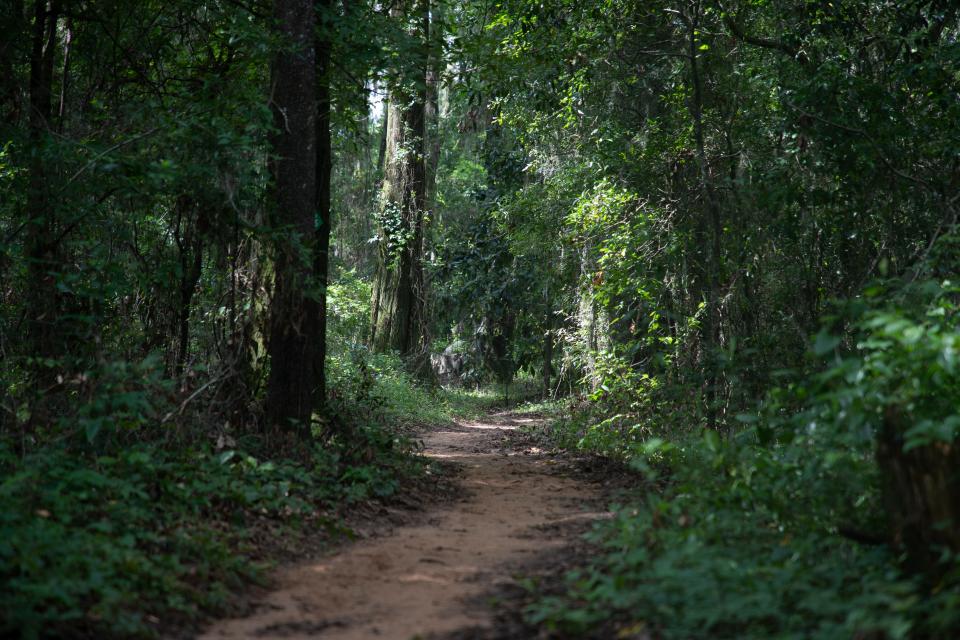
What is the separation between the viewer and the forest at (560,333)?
4.66 metres

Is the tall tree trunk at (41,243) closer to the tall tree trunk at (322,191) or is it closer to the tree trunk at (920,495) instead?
the tall tree trunk at (322,191)

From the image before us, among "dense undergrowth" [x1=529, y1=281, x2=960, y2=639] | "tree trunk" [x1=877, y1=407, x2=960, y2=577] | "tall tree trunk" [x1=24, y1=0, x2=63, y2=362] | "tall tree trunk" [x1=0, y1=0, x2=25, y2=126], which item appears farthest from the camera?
"tall tree trunk" [x1=0, y1=0, x2=25, y2=126]

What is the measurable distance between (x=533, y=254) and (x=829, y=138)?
852cm

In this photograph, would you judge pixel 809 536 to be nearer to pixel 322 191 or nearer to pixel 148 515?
pixel 148 515

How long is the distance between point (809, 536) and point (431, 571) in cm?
255

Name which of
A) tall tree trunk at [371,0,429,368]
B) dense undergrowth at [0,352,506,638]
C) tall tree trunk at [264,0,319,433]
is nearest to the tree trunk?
dense undergrowth at [0,352,506,638]

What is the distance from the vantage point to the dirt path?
4695mm

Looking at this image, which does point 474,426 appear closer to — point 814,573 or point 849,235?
point 849,235

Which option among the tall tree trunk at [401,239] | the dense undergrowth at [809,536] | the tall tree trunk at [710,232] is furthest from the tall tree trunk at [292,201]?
the tall tree trunk at [401,239]

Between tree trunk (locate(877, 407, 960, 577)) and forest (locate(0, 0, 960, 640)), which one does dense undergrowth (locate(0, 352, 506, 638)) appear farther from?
tree trunk (locate(877, 407, 960, 577))

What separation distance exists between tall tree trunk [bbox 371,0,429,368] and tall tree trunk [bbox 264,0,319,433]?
1049 centimetres

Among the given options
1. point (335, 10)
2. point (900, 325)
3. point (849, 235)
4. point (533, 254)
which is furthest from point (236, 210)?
point (533, 254)

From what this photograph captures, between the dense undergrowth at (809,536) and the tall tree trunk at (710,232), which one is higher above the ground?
the tall tree trunk at (710,232)

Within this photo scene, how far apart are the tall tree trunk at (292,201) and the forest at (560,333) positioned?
0.14 ft
